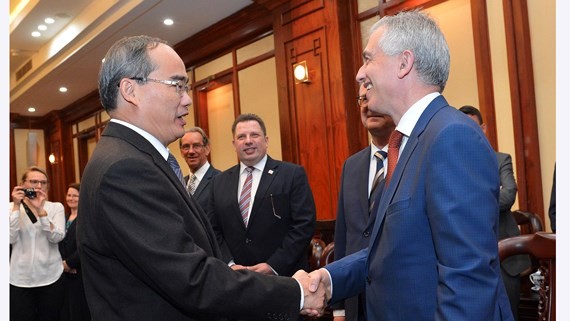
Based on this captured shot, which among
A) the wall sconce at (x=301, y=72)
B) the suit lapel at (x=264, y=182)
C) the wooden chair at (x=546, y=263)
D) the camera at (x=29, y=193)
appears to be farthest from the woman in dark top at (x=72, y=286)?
the wooden chair at (x=546, y=263)

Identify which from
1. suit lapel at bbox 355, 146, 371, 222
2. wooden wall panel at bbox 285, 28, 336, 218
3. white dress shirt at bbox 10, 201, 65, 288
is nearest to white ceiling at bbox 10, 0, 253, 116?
wooden wall panel at bbox 285, 28, 336, 218

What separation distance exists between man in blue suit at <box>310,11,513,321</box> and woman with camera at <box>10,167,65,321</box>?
3.85m

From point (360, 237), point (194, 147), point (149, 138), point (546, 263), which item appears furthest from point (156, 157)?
point (194, 147)

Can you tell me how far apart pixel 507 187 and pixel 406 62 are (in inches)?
86.6

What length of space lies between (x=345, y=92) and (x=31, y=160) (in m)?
10.4

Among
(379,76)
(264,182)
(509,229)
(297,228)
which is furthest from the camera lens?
(264,182)

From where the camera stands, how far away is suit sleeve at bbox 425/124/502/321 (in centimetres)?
126

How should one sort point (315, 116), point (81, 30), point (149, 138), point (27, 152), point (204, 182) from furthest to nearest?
point (27, 152), point (81, 30), point (315, 116), point (204, 182), point (149, 138)

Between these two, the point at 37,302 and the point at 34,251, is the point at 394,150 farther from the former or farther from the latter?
the point at 37,302

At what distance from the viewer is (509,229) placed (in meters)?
3.34

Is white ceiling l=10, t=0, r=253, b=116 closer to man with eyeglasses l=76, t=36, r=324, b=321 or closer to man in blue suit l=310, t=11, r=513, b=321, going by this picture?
man with eyeglasses l=76, t=36, r=324, b=321

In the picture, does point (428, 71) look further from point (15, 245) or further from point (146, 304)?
point (15, 245)

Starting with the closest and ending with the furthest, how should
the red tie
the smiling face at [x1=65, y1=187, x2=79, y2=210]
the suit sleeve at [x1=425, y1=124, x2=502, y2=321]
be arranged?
the suit sleeve at [x1=425, y1=124, x2=502, y2=321]
the red tie
the smiling face at [x1=65, y1=187, x2=79, y2=210]

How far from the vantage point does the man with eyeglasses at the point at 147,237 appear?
1546 mm
